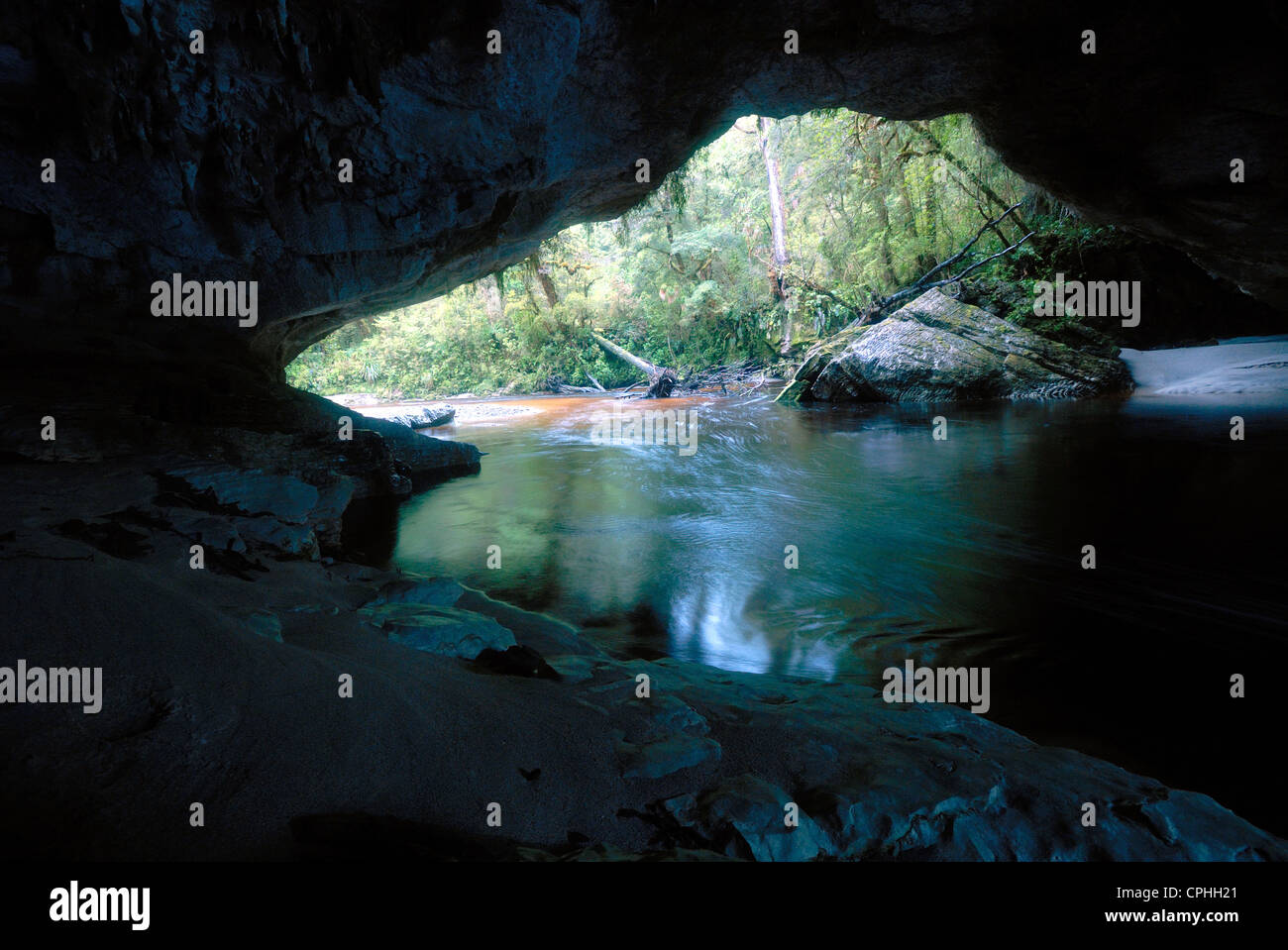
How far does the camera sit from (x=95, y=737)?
4.96ft

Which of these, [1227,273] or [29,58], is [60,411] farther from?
[1227,273]

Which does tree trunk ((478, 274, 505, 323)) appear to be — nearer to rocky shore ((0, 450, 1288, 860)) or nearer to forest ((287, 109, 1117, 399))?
forest ((287, 109, 1117, 399))

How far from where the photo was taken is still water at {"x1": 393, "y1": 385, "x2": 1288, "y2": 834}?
2.98 metres

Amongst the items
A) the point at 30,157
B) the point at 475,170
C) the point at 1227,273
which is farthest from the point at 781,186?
the point at 30,157

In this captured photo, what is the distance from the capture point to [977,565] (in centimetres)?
489

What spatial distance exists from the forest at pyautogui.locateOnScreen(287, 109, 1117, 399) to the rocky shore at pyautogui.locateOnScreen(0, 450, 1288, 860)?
15.4 m

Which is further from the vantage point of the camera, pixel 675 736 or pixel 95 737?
pixel 675 736

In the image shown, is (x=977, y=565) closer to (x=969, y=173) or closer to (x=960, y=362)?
(x=960, y=362)

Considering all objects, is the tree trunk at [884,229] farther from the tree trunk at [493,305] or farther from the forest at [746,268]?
the tree trunk at [493,305]

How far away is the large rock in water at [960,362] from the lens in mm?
13914

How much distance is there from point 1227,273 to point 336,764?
1370 centimetres

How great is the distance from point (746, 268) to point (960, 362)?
41.1 ft

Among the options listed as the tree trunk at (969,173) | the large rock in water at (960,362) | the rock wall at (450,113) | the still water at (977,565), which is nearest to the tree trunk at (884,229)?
the tree trunk at (969,173)

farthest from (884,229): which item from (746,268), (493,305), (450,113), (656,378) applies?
(450,113)
